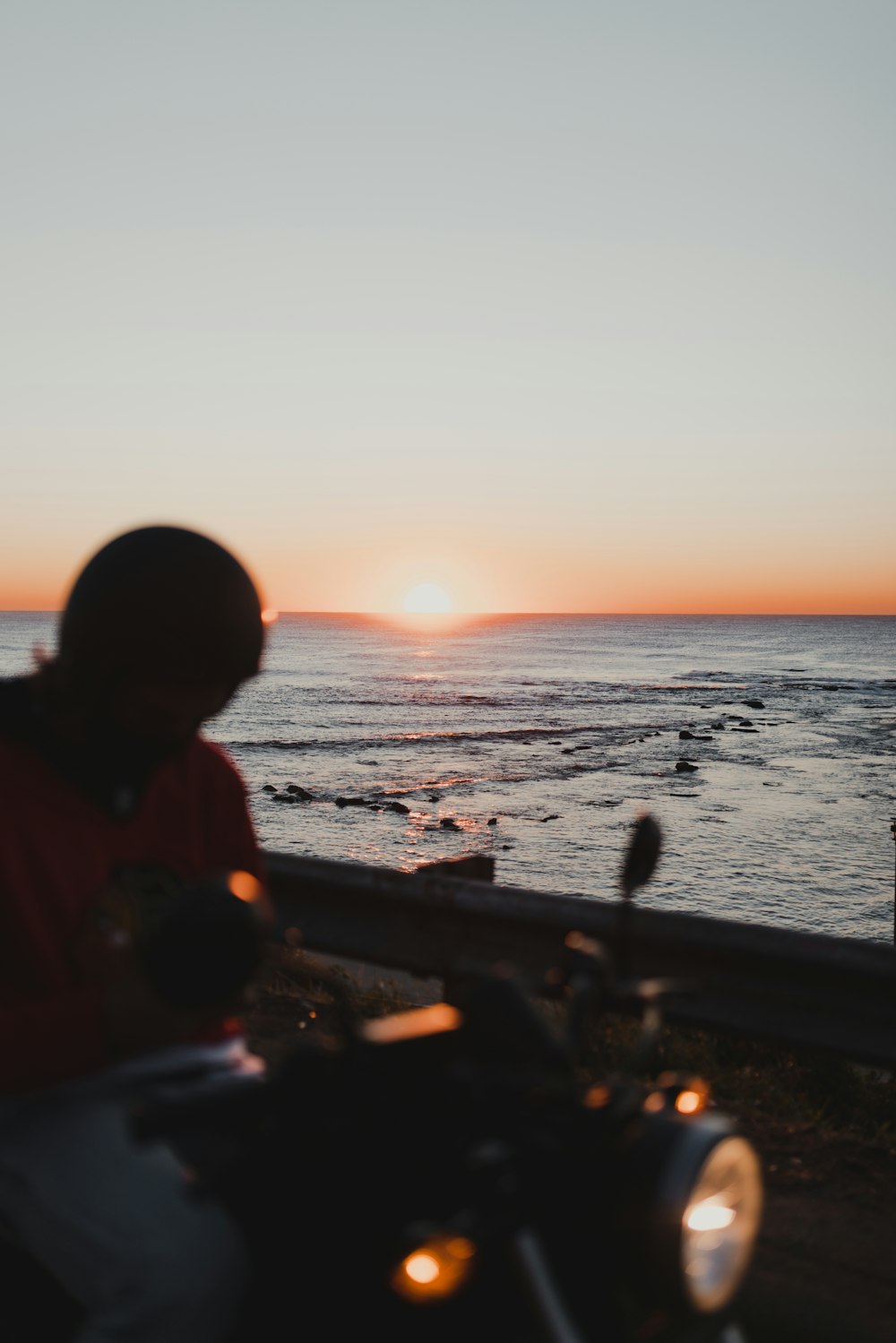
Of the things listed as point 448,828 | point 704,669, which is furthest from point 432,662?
point 448,828

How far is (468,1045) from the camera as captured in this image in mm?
1562

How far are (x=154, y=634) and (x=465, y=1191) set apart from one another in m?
1.13

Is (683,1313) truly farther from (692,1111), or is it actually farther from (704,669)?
(704,669)

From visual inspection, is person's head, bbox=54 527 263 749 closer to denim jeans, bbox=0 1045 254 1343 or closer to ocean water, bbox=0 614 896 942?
denim jeans, bbox=0 1045 254 1343

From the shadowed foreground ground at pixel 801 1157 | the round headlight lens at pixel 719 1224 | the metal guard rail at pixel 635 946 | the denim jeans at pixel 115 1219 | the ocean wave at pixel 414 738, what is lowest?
the ocean wave at pixel 414 738

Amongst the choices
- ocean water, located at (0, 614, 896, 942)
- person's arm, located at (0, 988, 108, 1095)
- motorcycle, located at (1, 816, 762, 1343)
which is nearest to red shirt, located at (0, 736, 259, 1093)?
person's arm, located at (0, 988, 108, 1095)

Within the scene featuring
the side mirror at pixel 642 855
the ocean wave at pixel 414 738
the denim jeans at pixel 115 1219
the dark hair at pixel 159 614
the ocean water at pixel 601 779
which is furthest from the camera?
the ocean wave at pixel 414 738

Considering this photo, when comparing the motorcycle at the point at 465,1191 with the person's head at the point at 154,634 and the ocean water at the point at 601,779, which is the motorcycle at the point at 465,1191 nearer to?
the person's head at the point at 154,634

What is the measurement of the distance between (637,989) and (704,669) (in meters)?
84.3

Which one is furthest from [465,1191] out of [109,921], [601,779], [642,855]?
[601,779]

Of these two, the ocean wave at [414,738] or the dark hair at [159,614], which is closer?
the dark hair at [159,614]

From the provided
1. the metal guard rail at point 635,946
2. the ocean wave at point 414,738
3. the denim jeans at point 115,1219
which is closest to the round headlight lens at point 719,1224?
the denim jeans at point 115,1219

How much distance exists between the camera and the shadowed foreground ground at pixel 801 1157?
3039mm

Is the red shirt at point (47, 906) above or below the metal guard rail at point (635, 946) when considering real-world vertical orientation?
→ above
